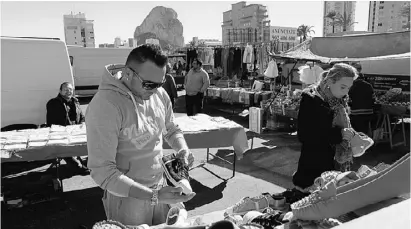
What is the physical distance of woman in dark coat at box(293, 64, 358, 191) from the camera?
2650 mm

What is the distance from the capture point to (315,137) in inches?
106

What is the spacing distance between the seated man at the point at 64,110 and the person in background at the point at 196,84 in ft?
10.4

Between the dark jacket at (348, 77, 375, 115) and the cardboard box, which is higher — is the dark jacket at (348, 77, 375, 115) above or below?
above

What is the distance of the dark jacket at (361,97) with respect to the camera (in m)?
6.28

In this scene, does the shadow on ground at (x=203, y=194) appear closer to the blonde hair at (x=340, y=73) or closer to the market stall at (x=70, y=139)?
the market stall at (x=70, y=139)

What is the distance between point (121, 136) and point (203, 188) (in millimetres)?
3415

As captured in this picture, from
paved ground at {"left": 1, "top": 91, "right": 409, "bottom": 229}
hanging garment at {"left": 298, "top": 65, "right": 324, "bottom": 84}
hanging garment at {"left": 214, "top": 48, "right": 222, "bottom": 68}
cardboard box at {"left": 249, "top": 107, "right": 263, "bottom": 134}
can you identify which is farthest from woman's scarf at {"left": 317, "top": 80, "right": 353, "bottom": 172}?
hanging garment at {"left": 214, "top": 48, "right": 222, "bottom": 68}

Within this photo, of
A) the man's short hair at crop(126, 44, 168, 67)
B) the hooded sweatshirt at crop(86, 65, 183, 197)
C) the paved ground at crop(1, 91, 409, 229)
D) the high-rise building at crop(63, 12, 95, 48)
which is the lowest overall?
the paved ground at crop(1, 91, 409, 229)

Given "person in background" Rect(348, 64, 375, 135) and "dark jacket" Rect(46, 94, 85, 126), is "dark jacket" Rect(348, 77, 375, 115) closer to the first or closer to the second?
"person in background" Rect(348, 64, 375, 135)

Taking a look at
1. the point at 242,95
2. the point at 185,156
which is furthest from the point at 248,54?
the point at 185,156

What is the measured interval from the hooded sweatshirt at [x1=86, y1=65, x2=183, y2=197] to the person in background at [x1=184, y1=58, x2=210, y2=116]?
6075mm

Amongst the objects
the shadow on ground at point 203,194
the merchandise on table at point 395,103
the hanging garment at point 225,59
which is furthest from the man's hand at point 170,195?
the hanging garment at point 225,59

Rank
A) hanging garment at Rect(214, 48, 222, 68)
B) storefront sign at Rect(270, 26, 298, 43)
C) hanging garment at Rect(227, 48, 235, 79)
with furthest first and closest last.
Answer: storefront sign at Rect(270, 26, 298, 43) < hanging garment at Rect(214, 48, 222, 68) < hanging garment at Rect(227, 48, 235, 79)

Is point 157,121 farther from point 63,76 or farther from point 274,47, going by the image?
point 274,47
